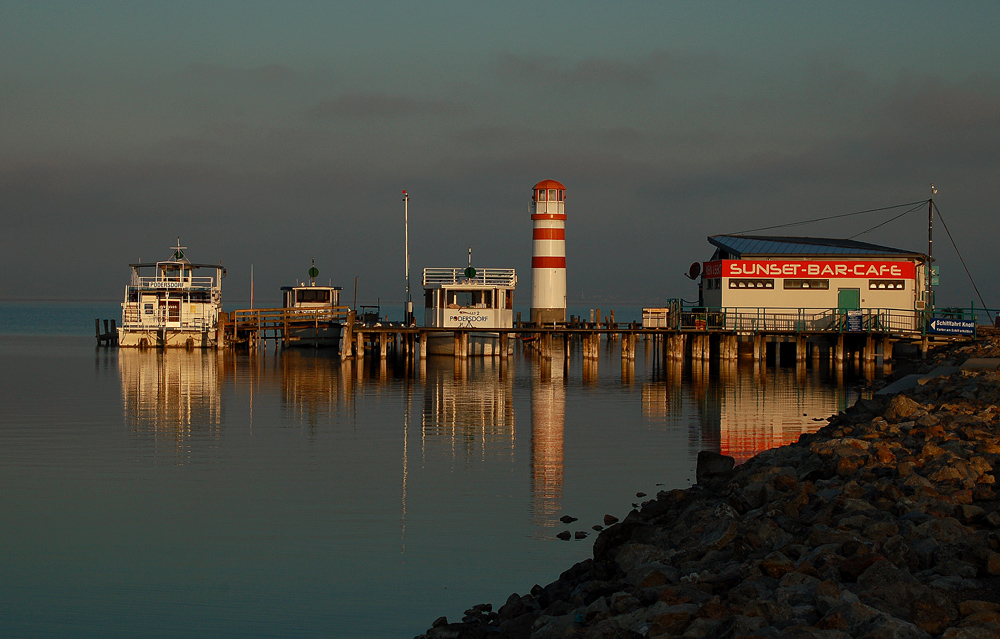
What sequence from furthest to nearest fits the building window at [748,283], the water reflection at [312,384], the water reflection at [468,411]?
the building window at [748,283], the water reflection at [312,384], the water reflection at [468,411]

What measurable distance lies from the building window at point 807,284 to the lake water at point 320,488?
791cm


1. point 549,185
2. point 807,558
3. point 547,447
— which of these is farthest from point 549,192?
point 807,558

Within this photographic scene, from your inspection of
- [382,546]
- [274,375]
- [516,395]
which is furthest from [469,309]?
[382,546]

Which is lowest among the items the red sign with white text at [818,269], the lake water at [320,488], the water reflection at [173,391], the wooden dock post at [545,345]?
the lake water at [320,488]

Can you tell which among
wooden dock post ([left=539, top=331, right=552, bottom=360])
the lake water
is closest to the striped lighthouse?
wooden dock post ([left=539, top=331, right=552, bottom=360])

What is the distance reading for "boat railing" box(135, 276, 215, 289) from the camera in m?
49.0

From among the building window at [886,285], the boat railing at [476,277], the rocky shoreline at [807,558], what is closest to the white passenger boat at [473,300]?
the boat railing at [476,277]

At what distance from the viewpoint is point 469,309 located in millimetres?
43375

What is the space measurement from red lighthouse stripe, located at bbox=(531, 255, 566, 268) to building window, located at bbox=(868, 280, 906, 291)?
13.7 meters

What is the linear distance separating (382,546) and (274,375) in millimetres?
26174

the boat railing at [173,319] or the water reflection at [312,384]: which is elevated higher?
the boat railing at [173,319]

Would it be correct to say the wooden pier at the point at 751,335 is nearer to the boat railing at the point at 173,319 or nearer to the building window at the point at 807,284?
the building window at the point at 807,284

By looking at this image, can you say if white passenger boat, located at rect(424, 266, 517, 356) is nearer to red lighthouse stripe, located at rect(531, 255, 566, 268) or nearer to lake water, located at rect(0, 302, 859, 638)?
red lighthouse stripe, located at rect(531, 255, 566, 268)

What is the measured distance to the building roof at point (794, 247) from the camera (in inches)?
1618
